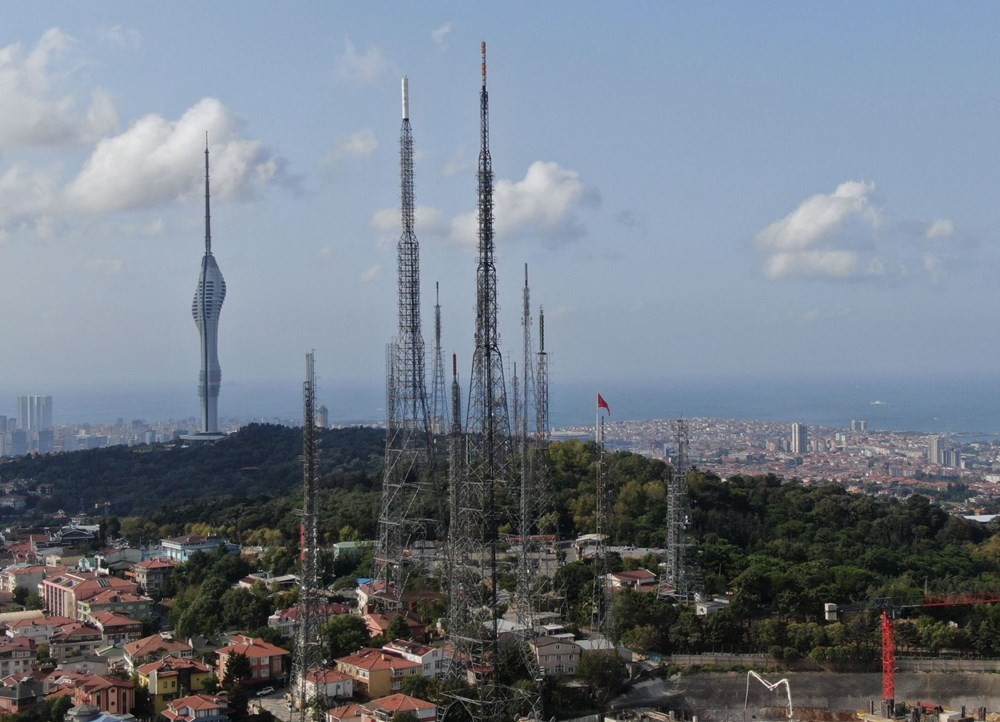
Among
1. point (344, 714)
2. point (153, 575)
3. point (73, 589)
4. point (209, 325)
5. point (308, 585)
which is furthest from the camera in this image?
point (209, 325)

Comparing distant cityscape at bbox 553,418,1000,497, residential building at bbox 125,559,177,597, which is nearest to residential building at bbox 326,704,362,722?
residential building at bbox 125,559,177,597

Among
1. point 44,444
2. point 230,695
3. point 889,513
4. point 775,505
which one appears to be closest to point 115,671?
point 230,695

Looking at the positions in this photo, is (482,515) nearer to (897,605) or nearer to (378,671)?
(378,671)

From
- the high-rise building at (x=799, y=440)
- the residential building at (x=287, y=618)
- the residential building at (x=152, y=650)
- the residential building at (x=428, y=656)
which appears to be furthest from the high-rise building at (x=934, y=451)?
the residential building at (x=152, y=650)

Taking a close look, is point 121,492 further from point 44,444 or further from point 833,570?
point 44,444

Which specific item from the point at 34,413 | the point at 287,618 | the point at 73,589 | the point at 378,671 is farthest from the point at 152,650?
the point at 34,413

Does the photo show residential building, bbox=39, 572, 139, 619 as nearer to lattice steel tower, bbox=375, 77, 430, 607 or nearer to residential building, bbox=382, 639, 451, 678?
lattice steel tower, bbox=375, 77, 430, 607

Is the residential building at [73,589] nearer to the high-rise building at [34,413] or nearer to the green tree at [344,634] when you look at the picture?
the green tree at [344,634]
